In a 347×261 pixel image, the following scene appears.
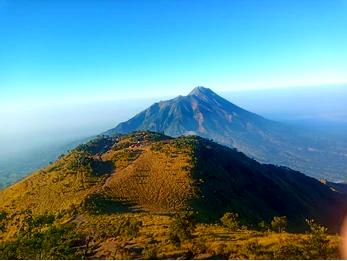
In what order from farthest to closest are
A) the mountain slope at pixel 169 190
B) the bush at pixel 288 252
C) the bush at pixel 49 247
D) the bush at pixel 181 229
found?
the mountain slope at pixel 169 190 → the bush at pixel 181 229 → the bush at pixel 49 247 → the bush at pixel 288 252

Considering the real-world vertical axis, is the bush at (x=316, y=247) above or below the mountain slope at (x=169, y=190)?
above

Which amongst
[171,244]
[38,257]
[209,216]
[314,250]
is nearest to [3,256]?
[38,257]

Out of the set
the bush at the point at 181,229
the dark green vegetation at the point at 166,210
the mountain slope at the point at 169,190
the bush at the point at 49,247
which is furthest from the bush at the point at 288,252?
the mountain slope at the point at 169,190

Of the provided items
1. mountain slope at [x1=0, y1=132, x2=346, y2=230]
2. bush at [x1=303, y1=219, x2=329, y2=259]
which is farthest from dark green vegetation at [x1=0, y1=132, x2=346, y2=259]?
mountain slope at [x1=0, y1=132, x2=346, y2=230]

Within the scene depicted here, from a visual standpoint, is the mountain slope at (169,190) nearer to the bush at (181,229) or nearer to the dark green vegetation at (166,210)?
the dark green vegetation at (166,210)

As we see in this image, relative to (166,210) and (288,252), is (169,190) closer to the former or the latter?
(166,210)

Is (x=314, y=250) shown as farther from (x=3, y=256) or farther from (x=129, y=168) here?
(x=129, y=168)

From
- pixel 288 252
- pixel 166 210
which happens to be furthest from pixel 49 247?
pixel 166 210
